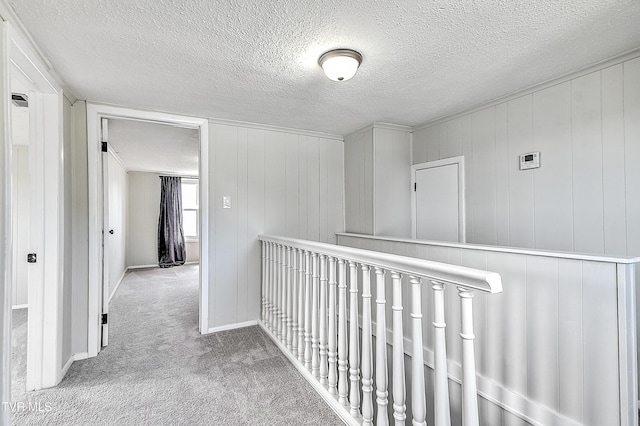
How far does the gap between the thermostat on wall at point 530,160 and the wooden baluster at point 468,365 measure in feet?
6.16

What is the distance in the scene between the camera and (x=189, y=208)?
23.7ft

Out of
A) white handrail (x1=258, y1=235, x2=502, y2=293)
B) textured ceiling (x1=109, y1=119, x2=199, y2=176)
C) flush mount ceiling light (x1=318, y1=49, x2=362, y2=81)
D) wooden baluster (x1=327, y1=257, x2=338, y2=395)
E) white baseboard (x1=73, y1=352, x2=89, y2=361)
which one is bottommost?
white baseboard (x1=73, y1=352, x2=89, y2=361)

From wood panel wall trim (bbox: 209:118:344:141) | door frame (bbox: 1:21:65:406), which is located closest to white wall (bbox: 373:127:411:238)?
wood panel wall trim (bbox: 209:118:344:141)

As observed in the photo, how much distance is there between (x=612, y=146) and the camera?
1988 millimetres

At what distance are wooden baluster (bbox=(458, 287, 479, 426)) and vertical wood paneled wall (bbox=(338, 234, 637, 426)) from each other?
36.3 inches

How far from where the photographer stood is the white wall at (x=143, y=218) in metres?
6.55

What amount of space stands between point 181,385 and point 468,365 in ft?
6.13

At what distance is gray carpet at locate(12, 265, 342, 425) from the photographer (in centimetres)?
176

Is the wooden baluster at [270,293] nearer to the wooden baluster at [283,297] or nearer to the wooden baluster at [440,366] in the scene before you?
the wooden baluster at [283,297]

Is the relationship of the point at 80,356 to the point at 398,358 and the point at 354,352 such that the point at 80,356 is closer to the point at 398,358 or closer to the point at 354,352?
the point at 354,352

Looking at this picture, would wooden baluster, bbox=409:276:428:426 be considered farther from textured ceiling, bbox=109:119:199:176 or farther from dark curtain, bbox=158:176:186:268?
dark curtain, bbox=158:176:186:268

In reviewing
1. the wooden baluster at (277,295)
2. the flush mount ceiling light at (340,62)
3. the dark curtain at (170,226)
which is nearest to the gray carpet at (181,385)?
the wooden baluster at (277,295)

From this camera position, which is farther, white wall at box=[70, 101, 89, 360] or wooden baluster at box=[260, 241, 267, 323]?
wooden baluster at box=[260, 241, 267, 323]

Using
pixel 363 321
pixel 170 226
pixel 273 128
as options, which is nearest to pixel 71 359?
pixel 363 321
